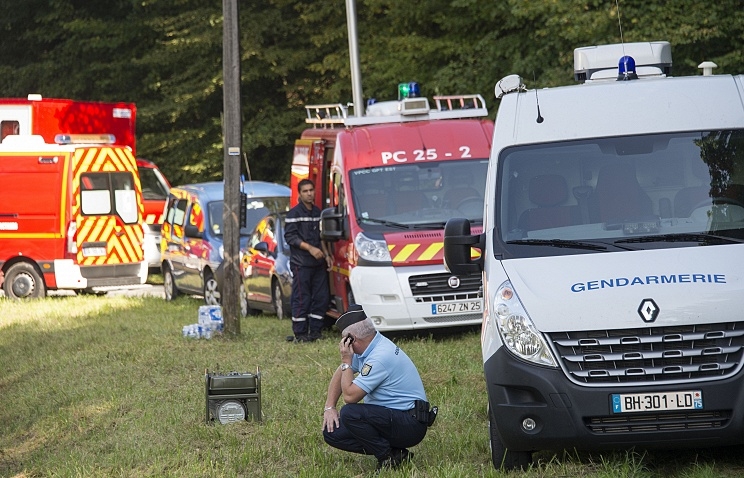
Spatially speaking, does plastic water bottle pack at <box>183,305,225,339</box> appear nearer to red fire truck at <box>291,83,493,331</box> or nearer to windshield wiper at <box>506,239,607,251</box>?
red fire truck at <box>291,83,493,331</box>

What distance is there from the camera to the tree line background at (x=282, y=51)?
76.2 ft

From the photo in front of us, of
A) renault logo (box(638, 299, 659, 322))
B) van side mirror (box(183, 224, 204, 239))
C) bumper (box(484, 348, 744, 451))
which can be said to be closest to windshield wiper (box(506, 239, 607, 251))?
renault logo (box(638, 299, 659, 322))

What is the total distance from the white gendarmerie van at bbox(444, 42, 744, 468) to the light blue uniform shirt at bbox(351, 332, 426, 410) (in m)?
0.56

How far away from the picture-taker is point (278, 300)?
18.4 metres

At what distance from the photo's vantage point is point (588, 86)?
8.88 m

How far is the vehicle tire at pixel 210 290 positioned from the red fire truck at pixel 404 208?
431cm

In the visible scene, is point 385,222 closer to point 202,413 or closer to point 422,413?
point 202,413

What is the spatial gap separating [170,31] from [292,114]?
14.7 feet

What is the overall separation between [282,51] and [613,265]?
91.0ft

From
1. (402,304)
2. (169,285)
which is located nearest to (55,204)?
(169,285)

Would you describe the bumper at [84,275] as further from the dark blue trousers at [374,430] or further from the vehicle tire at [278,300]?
the dark blue trousers at [374,430]

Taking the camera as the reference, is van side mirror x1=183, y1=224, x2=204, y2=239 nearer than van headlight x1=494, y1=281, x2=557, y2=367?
No

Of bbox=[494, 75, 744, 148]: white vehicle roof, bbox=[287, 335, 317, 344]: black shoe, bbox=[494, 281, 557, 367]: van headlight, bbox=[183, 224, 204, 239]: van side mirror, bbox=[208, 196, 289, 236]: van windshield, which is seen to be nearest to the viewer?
bbox=[494, 281, 557, 367]: van headlight

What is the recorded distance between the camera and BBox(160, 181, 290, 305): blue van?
67.4ft
